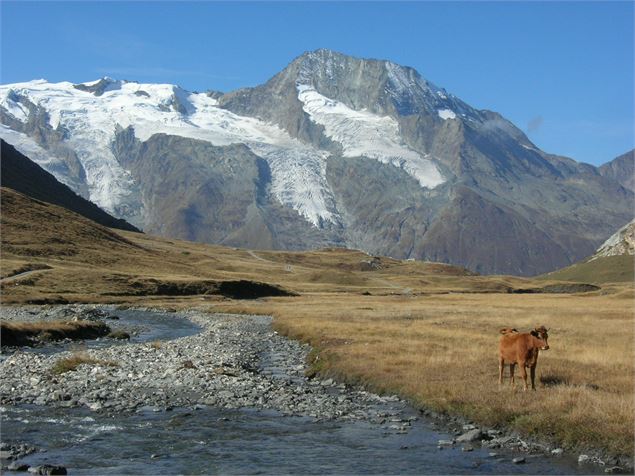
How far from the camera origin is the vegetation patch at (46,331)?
169ft

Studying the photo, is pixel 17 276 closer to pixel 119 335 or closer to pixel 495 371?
pixel 119 335

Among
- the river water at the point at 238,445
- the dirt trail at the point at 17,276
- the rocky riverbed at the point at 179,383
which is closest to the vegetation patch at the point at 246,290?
the dirt trail at the point at 17,276

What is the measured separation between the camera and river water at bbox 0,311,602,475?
21.6 m

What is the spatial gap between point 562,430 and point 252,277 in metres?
172

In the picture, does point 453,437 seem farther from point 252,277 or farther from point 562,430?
point 252,277

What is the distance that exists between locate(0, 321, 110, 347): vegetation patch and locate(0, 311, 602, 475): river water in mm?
24059

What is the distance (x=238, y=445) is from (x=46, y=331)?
3615cm

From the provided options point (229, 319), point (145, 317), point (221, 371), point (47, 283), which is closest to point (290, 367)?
point (221, 371)

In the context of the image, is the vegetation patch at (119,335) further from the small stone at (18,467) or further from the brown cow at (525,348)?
the small stone at (18,467)

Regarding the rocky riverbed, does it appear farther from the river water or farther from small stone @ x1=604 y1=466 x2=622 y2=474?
small stone @ x1=604 y1=466 x2=622 y2=474

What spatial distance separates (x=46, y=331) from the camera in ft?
182

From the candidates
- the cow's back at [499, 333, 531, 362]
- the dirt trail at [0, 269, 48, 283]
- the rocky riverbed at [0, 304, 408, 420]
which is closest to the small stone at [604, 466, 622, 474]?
the cow's back at [499, 333, 531, 362]

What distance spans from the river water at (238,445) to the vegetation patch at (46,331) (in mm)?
24059

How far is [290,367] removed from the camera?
41.7 metres
